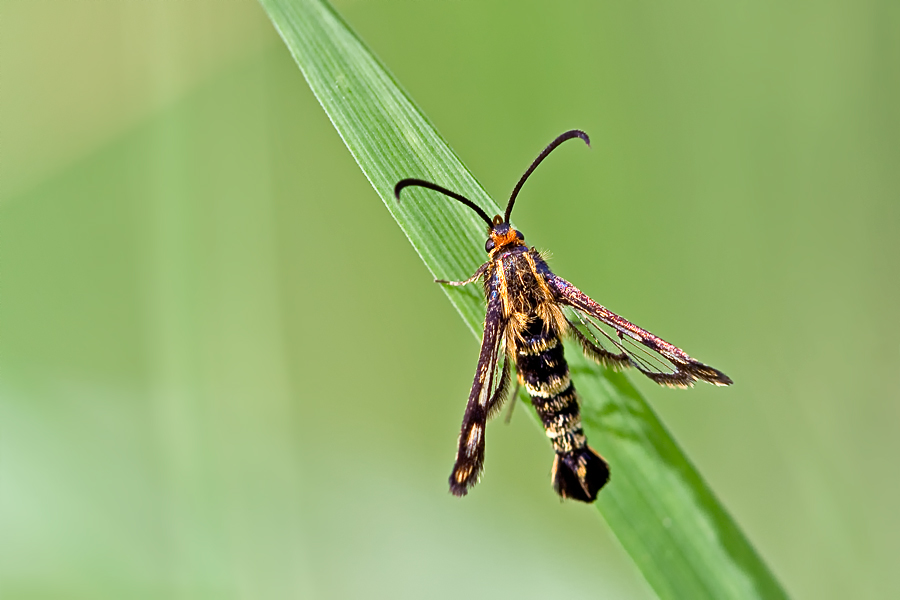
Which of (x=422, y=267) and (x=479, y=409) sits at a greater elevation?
(x=422, y=267)

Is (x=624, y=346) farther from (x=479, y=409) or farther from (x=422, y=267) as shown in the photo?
(x=422, y=267)

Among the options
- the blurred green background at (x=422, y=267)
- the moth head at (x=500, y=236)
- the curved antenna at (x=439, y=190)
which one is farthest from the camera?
the blurred green background at (x=422, y=267)

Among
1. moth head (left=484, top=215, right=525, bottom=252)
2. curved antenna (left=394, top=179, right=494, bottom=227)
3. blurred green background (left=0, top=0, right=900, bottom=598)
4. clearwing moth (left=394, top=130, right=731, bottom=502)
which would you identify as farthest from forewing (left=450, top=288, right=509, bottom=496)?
blurred green background (left=0, top=0, right=900, bottom=598)

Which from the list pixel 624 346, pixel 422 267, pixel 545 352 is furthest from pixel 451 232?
pixel 422 267

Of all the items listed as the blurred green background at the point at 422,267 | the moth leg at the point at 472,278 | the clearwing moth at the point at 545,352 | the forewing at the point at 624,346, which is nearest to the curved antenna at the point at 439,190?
the clearwing moth at the point at 545,352

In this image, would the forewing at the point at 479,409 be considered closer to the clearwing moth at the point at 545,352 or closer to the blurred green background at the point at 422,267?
the clearwing moth at the point at 545,352

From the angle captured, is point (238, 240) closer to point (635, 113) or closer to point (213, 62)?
point (213, 62)
